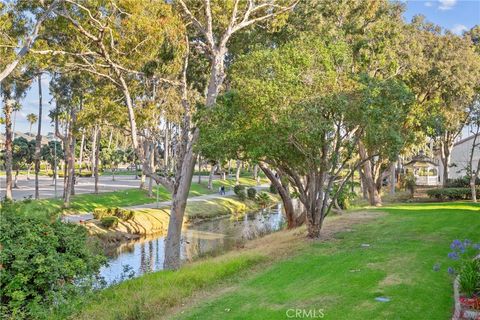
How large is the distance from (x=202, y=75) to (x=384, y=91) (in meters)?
13.7

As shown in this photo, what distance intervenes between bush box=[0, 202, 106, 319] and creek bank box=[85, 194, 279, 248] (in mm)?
15953

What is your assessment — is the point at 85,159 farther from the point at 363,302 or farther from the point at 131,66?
the point at 363,302

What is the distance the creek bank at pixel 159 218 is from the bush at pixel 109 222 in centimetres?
22

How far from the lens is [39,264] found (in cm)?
1291

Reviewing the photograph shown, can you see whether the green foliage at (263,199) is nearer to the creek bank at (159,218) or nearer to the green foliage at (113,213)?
the creek bank at (159,218)

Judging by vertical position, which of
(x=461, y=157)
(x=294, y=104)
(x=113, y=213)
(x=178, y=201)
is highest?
(x=294, y=104)

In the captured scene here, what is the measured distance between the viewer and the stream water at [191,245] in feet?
81.0

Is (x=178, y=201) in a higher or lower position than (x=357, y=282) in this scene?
higher

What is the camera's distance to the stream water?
24.7 meters

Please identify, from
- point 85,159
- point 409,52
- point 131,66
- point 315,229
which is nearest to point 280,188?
point 315,229

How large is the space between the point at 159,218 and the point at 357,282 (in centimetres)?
2749

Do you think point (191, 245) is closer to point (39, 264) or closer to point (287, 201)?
point (287, 201)

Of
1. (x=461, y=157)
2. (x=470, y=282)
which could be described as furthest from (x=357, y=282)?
(x=461, y=157)

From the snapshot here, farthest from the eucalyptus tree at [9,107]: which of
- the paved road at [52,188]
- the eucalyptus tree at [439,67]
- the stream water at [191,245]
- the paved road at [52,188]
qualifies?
the eucalyptus tree at [439,67]
